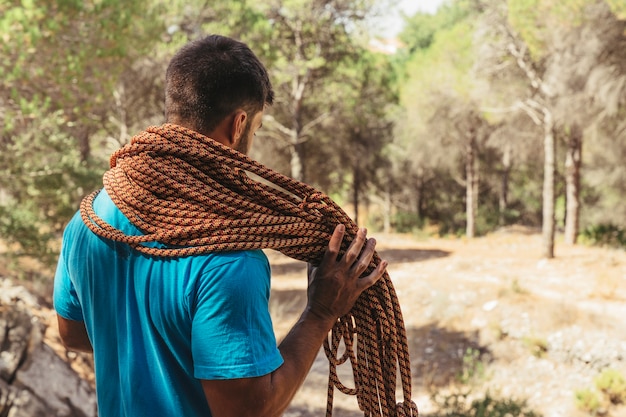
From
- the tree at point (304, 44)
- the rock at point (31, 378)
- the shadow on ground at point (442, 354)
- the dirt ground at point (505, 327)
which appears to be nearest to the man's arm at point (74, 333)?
the rock at point (31, 378)

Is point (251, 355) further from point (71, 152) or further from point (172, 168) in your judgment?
point (71, 152)

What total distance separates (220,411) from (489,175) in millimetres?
27453

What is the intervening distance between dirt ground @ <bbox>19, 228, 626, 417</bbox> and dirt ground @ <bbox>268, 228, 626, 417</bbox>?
0.05ft

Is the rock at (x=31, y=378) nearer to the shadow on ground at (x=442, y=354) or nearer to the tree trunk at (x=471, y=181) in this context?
the shadow on ground at (x=442, y=354)

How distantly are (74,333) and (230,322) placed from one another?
0.69m

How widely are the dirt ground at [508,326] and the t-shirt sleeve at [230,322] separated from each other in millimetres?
6437

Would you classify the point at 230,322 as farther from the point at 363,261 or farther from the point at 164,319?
the point at 363,261

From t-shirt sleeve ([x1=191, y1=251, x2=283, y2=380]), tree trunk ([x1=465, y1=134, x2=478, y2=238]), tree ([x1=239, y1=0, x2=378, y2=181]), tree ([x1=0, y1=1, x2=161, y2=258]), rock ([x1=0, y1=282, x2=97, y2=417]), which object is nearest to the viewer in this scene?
t-shirt sleeve ([x1=191, y1=251, x2=283, y2=380])

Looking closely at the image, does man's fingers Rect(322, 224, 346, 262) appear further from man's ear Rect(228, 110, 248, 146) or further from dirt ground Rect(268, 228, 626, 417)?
dirt ground Rect(268, 228, 626, 417)

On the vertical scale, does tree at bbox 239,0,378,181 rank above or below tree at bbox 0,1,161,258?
above

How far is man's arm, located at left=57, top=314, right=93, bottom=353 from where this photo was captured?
5.46 feet

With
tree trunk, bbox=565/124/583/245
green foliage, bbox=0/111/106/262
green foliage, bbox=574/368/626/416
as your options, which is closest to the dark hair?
green foliage, bbox=0/111/106/262

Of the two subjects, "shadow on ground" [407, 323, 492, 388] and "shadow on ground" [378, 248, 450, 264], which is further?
"shadow on ground" [378, 248, 450, 264]

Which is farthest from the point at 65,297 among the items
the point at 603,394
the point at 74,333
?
the point at 603,394
